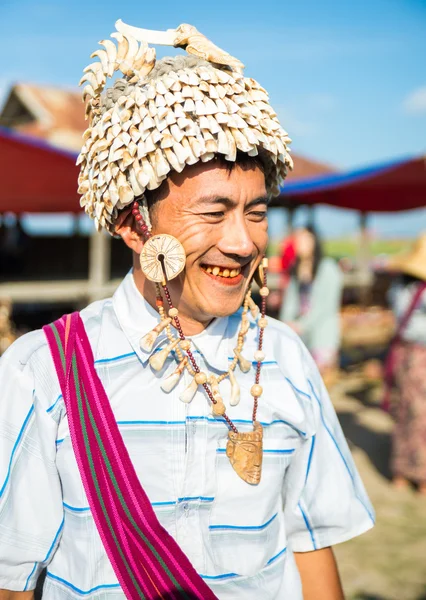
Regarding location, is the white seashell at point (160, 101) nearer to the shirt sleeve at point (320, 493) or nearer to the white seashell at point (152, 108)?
the white seashell at point (152, 108)

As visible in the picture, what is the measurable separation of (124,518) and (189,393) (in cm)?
30

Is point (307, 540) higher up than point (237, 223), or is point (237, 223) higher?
point (237, 223)

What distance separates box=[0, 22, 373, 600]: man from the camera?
1.28 metres

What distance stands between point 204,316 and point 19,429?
1.59 ft

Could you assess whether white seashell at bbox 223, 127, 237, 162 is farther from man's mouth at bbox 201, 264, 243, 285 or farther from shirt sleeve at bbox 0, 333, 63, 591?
shirt sleeve at bbox 0, 333, 63, 591

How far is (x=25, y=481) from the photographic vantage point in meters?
1.27

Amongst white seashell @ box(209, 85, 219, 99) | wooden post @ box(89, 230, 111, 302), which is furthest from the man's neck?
wooden post @ box(89, 230, 111, 302)

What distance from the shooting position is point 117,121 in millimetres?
1304

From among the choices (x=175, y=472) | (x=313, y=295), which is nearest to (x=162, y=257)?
(x=175, y=472)

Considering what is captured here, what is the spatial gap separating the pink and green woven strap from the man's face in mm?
350

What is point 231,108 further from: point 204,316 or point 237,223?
point 204,316

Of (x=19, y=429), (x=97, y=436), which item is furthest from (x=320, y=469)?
(x=19, y=429)

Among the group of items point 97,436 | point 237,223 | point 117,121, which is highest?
point 117,121

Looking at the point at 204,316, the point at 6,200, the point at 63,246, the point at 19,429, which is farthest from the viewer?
the point at 63,246
